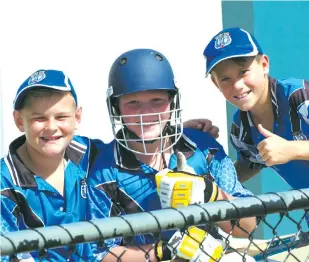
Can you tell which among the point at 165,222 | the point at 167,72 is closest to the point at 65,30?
the point at 167,72

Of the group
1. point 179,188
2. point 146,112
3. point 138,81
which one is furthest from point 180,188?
point 138,81

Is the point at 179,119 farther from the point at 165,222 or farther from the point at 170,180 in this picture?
the point at 165,222

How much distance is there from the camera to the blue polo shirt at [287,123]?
4027mm

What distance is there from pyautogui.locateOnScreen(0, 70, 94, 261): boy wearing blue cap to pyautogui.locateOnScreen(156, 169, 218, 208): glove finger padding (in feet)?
1.36

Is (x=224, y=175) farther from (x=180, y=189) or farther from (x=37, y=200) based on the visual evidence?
(x=37, y=200)

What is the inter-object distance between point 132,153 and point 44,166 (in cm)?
38

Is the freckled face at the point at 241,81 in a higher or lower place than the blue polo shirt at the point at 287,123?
higher

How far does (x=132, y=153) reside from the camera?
148 inches

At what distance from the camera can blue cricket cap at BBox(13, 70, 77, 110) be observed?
3.50 meters

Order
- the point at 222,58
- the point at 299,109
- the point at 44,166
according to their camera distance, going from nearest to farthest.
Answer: the point at 44,166 → the point at 222,58 → the point at 299,109

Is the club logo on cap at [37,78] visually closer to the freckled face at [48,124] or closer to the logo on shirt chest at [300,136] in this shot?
the freckled face at [48,124]

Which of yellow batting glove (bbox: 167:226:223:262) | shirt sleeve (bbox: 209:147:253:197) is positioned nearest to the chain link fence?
yellow batting glove (bbox: 167:226:223:262)

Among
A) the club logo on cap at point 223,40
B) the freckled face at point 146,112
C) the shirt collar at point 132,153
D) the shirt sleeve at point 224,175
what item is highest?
the club logo on cap at point 223,40

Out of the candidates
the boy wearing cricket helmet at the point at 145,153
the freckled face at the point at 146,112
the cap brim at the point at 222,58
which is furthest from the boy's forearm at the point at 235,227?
the cap brim at the point at 222,58
